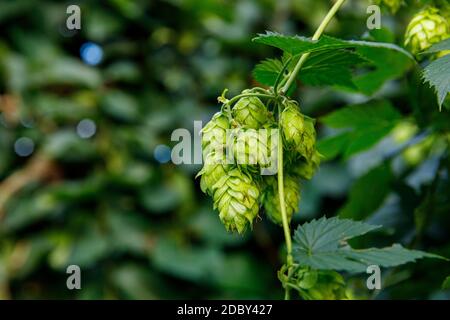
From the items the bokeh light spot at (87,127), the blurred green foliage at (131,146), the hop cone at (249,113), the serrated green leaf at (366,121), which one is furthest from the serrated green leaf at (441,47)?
the bokeh light spot at (87,127)

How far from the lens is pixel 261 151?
0.43 metres

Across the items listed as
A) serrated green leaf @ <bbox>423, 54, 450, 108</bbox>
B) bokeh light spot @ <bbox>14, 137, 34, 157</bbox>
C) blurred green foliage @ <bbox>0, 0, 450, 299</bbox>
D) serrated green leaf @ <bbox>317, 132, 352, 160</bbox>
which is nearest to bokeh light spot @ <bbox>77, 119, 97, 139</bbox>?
blurred green foliage @ <bbox>0, 0, 450, 299</bbox>

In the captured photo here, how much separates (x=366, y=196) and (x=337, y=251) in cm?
28

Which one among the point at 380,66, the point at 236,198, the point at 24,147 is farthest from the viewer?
the point at 24,147

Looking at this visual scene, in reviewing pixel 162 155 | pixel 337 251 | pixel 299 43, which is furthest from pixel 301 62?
pixel 162 155

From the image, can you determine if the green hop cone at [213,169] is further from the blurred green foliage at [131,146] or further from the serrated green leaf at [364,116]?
the blurred green foliage at [131,146]

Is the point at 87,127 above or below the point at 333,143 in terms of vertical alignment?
above

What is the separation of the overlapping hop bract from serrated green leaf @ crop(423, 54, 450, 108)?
9 centimetres

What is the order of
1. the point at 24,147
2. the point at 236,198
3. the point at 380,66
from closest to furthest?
the point at 236,198, the point at 380,66, the point at 24,147

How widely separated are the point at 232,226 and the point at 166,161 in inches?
62.4

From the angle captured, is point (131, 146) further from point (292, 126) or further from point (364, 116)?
point (292, 126)

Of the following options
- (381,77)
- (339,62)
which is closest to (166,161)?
(381,77)

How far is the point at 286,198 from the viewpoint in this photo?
0.47 meters
